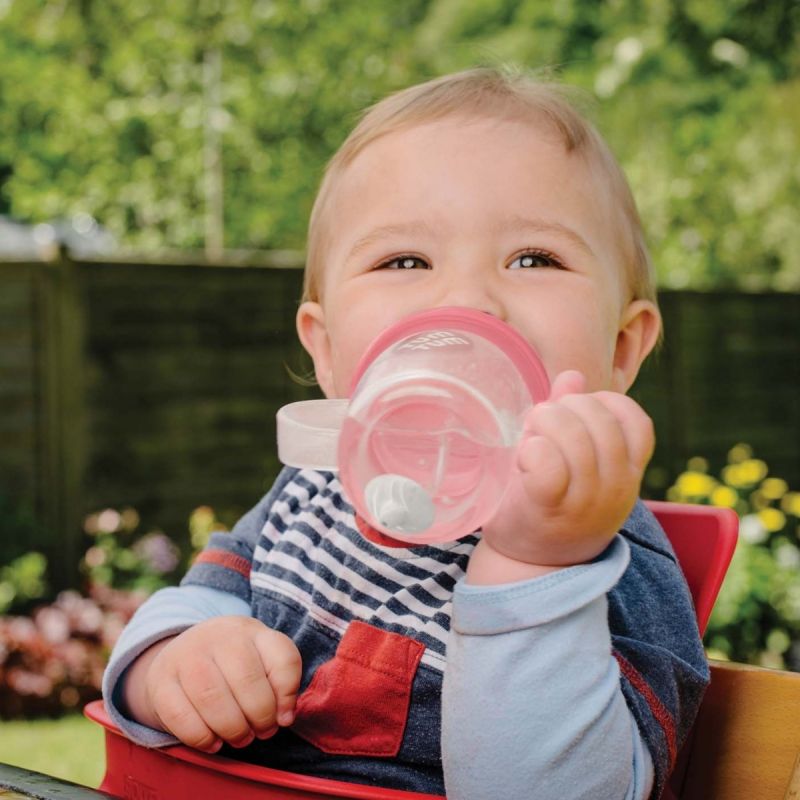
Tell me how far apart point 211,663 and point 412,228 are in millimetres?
575

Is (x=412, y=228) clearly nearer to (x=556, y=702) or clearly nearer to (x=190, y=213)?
(x=556, y=702)

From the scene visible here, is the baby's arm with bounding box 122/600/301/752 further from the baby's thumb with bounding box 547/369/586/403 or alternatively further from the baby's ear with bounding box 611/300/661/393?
the baby's ear with bounding box 611/300/661/393

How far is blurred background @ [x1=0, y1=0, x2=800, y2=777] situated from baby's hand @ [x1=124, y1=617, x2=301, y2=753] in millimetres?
1094

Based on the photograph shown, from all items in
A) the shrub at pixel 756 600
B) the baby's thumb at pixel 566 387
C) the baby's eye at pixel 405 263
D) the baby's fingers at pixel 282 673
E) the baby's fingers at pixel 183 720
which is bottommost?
the shrub at pixel 756 600

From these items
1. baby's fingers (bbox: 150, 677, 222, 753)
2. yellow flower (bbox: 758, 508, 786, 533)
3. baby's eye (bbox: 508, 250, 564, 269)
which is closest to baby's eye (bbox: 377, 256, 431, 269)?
baby's eye (bbox: 508, 250, 564, 269)

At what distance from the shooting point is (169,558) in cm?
504

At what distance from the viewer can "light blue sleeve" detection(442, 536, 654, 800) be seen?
1.16 m

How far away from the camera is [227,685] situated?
1.40 m

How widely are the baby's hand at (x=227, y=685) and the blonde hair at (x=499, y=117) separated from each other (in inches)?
22.6

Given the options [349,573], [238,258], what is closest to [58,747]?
[349,573]

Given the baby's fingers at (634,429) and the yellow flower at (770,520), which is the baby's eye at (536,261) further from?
the yellow flower at (770,520)

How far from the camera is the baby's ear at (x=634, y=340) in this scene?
172cm

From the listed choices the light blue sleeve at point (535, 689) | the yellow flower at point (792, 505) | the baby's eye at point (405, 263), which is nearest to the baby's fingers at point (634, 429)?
the light blue sleeve at point (535, 689)

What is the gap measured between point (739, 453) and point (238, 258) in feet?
11.6
